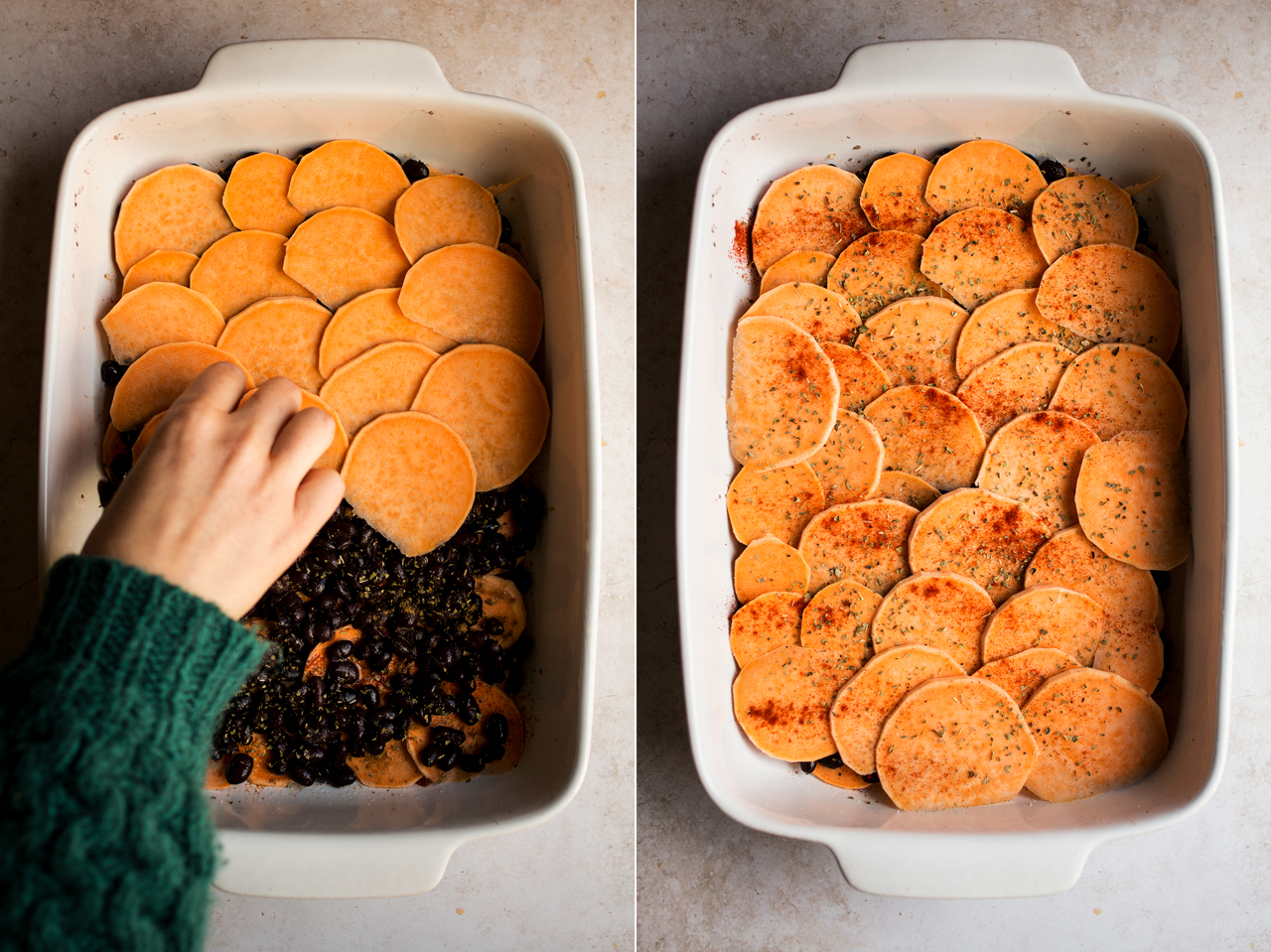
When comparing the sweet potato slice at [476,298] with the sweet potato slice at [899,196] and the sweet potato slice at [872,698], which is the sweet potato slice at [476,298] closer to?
the sweet potato slice at [899,196]

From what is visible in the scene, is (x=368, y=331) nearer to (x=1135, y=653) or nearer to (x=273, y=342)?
(x=273, y=342)

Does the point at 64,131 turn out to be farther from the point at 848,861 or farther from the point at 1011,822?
the point at 1011,822

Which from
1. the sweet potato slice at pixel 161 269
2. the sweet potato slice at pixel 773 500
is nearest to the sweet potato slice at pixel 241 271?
the sweet potato slice at pixel 161 269

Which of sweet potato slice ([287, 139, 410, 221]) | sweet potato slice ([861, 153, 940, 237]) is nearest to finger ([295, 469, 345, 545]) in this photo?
sweet potato slice ([287, 139, 410, 221])

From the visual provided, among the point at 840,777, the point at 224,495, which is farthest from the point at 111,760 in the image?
the point at 840,777

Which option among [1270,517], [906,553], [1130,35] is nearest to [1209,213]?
[1130,35]

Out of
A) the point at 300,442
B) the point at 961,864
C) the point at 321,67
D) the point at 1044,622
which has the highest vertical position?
the point at 321,67
